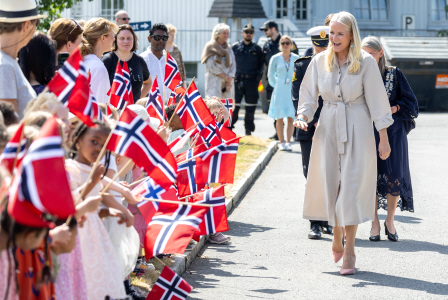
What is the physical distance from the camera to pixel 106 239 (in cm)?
394

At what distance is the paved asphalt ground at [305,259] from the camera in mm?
5422

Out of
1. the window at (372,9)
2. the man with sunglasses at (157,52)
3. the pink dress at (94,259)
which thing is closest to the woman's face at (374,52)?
the man with sunglasses at (157,52)

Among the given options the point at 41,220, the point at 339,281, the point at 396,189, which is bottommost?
the point at 339,281

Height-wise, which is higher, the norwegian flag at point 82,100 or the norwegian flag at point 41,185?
the norwegian flag at point 82,100

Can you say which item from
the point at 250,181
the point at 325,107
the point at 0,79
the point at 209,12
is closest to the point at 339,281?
the point at 325,107

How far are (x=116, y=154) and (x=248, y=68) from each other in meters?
10.1

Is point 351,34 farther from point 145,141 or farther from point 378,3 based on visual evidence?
point 378,3

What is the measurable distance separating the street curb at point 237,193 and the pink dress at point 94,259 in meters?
1.69

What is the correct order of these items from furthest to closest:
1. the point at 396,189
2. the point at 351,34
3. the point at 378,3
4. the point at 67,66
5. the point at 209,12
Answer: the point at 378,3
the point at 209,12
the point at 396,189
the point at 351,34
the point at 67,66

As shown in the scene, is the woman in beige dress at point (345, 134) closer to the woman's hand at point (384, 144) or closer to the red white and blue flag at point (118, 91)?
the woman's hand at point (384, 144)

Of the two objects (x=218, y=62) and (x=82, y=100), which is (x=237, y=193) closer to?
(x=218, y=62)

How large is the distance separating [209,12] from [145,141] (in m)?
25.6

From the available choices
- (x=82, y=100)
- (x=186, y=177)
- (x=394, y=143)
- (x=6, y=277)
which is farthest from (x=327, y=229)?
(x=6, y=277)

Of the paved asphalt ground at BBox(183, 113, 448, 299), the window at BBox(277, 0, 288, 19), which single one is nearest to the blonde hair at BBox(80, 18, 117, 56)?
the paved asphalt ground at BBox(183, 113, 448, 299)
